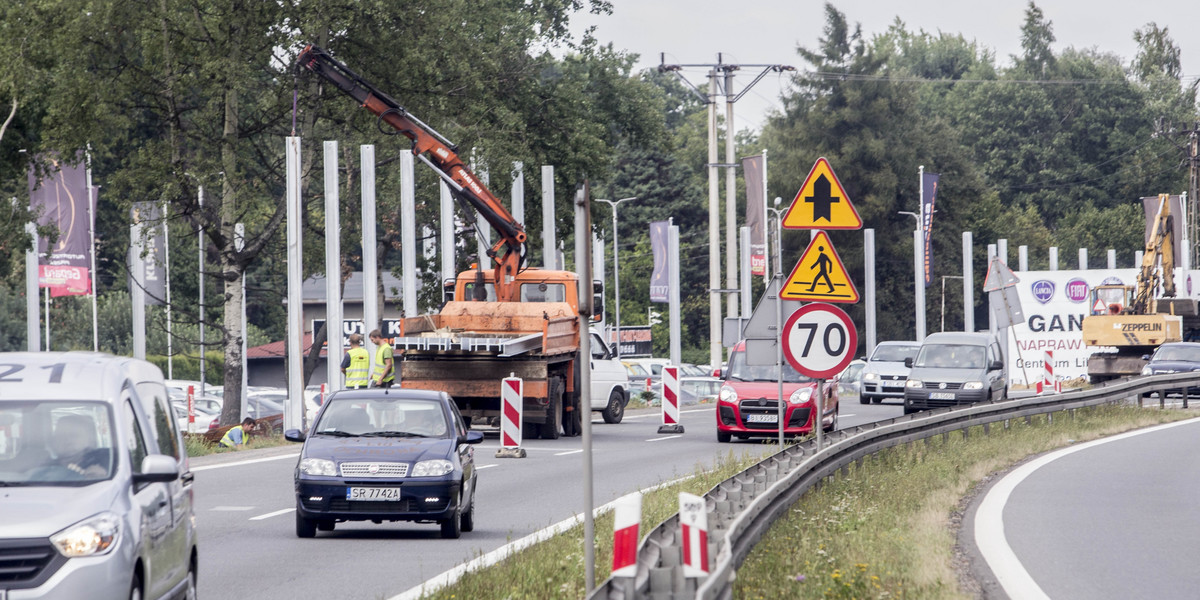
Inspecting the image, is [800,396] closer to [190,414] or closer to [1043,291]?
[190,414]

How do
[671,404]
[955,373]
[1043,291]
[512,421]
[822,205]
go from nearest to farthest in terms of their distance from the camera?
[822,205]
[512,421]
[671,404]
[955,373]
[1043,291]

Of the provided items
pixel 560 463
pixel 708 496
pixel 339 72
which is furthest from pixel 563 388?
pixel 708 496

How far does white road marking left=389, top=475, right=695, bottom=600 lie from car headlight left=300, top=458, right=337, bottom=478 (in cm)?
169

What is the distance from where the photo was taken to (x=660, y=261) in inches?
2554

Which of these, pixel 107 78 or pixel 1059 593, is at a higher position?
pixel 107 78

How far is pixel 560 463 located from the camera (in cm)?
2280

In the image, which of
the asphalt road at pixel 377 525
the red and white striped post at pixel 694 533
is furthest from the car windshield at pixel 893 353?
the red and white striped post at pixel 694 533

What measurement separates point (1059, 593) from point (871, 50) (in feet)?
278

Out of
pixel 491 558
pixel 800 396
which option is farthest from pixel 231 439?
pixel 491 558

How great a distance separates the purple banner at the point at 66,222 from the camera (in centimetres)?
3844

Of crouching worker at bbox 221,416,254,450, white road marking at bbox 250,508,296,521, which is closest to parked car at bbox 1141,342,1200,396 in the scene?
crouching worker at bbox 221,416,254,450

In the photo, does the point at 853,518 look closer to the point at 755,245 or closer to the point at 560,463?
the point at 560,463

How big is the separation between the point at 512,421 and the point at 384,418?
9534 millimetres

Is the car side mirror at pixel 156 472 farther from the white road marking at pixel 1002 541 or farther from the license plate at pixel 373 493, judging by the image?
the license plate at pixel 373 493
